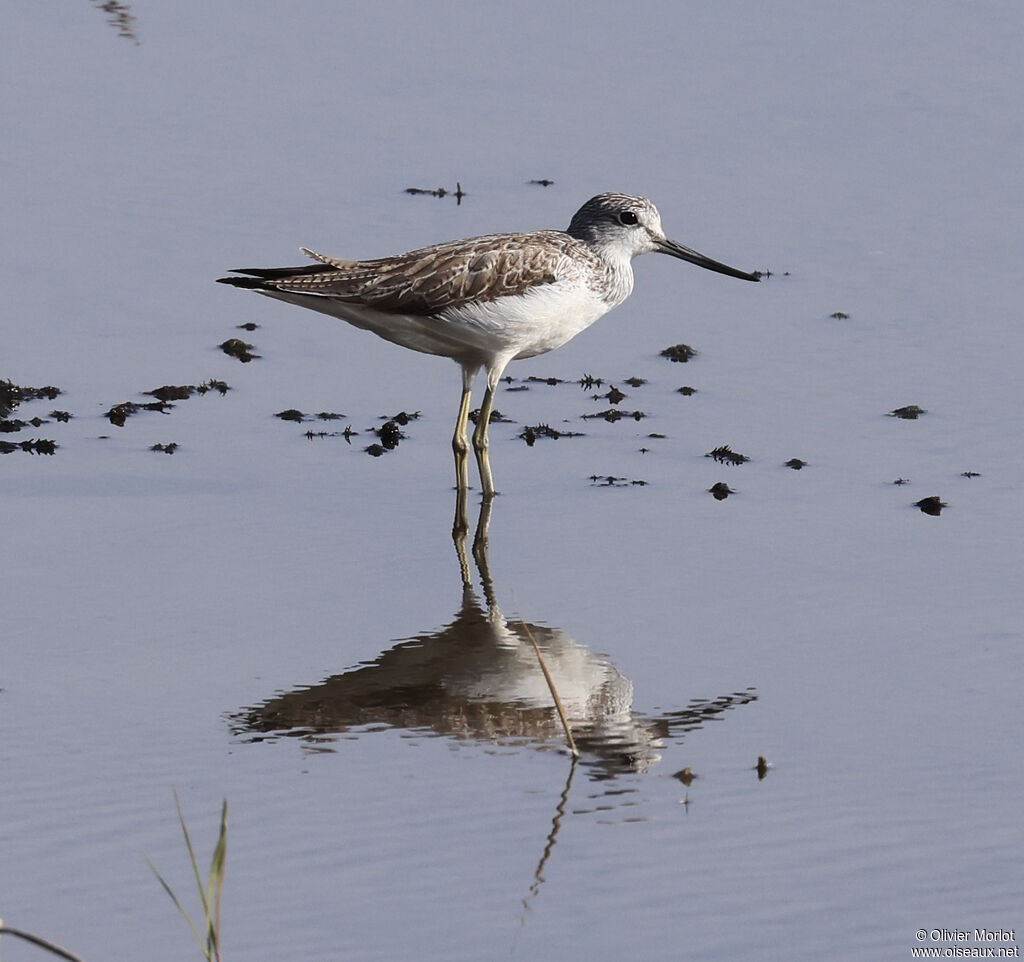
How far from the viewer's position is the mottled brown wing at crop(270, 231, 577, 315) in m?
10.9

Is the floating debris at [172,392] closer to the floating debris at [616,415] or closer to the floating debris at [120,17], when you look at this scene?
the floating debris at [616,415]

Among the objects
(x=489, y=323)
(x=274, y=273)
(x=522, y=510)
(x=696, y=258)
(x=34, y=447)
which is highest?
(x=696, y=258)

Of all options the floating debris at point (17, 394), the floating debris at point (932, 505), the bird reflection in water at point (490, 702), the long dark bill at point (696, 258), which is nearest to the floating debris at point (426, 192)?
the long dark bill at point (696, 258)

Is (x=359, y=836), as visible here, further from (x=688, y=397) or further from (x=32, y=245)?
(x=32, y=245)

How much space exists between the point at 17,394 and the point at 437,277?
2216 mm

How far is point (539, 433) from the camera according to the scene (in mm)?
11273

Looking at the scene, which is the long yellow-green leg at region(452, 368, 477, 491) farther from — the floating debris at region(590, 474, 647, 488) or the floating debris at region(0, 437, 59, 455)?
the floating debris at region(0, 437, 59, 455)

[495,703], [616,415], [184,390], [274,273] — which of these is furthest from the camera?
[616,415]

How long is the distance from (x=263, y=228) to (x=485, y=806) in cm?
695

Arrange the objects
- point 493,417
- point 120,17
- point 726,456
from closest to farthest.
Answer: point 726,456
point 493,417
point 120,17

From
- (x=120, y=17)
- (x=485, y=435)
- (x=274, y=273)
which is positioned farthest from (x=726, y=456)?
(x=120, y=17)

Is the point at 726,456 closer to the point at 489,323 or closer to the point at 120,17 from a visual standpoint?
the point at 489,323

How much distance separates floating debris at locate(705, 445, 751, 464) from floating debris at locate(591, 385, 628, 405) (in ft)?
2.95

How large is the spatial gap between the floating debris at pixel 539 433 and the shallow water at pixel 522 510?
5.1 inches
